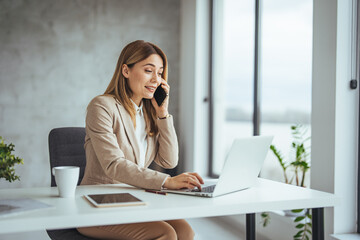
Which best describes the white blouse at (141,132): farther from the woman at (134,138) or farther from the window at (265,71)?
the window at (265,71)

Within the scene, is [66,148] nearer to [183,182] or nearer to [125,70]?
[125,70]

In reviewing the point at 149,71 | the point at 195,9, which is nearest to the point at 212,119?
the point at 195,9

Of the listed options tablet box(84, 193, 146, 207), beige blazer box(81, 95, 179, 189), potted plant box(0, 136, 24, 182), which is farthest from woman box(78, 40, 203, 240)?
potted plant box(0, 136, 24, 182)

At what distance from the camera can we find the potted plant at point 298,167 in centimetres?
255

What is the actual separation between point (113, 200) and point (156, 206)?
129 mm

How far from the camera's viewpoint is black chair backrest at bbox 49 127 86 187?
196cm

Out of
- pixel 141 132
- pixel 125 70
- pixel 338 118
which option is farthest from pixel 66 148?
pixel 338 118

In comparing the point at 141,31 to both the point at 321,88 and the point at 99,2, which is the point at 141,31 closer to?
the point at 99,2

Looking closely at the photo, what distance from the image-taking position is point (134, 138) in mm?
1828

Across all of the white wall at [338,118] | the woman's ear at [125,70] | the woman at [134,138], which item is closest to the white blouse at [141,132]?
the woman at [134,138]

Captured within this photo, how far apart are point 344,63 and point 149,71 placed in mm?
1099

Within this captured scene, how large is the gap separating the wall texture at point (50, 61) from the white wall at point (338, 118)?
2.37 metres

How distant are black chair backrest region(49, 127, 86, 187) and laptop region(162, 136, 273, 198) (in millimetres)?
739

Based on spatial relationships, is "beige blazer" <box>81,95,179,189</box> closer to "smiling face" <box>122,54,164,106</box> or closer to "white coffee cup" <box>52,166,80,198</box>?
"smiling face" <box>122,54,164,106</box>
